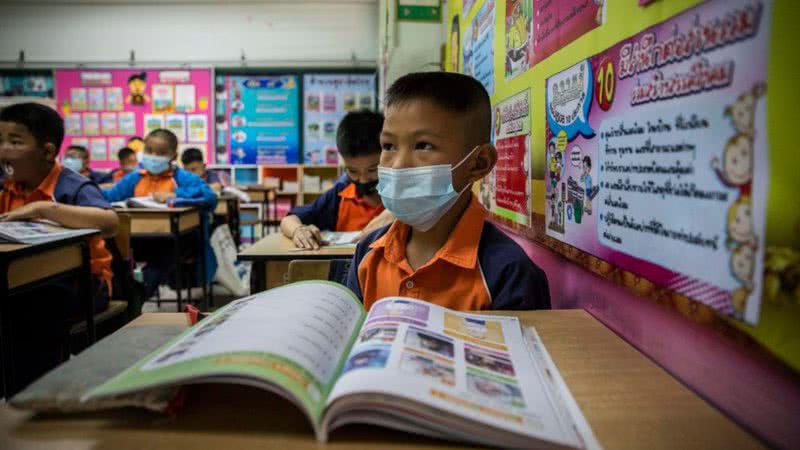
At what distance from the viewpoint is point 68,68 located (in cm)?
719

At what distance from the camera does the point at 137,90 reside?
7230 millimetres

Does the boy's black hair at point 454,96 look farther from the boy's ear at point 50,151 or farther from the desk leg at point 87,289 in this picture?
the boy's ear at point 50,151

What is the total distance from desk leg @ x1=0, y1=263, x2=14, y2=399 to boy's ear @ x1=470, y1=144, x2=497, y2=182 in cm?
141

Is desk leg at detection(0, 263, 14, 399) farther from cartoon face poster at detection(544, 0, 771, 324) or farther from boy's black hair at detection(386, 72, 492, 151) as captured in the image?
cartoon face poster at detection(544, 0, 771, 324)

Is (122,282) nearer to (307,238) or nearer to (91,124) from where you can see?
(307,238)

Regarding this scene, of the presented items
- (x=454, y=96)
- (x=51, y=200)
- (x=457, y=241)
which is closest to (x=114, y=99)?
(x=51, y=200)

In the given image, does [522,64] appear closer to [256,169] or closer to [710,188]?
[710,188]

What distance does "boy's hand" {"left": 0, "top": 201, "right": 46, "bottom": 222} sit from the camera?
6.19ft

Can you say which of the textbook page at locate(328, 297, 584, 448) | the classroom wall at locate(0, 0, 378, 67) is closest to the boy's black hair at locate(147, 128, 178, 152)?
the classroom wall at locate(0, 0, 378, 67)

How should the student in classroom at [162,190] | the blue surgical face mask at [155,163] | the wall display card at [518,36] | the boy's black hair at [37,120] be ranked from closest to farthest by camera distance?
the wall display card at [518,36], the boy's black hair at [37,120], the student in classroom at [162,190], the blue surgical face mask at [155,163]

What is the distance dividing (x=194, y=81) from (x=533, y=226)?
7003mm

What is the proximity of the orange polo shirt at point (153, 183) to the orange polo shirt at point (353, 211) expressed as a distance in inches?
85.8

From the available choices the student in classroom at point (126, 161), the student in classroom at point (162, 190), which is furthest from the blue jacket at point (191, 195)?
the student in classroom at point (126, 161)

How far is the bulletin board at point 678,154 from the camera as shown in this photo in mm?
510
